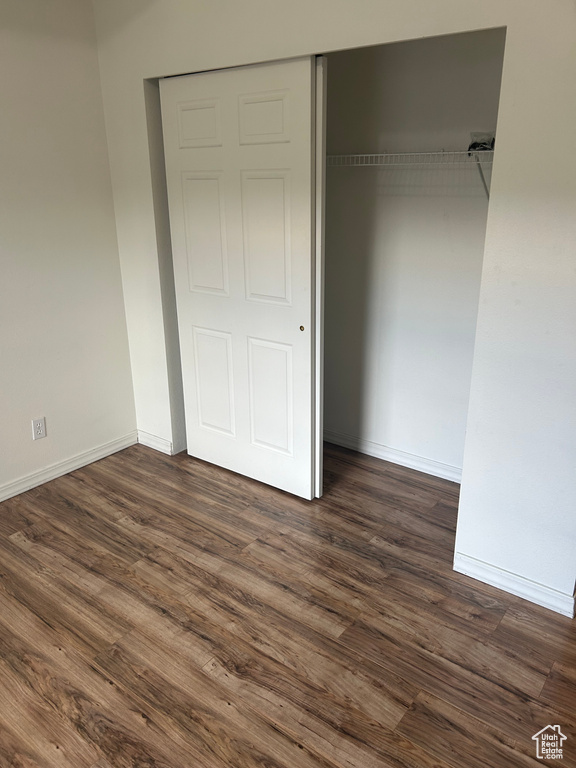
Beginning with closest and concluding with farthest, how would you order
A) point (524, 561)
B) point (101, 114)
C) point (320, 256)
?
1. point (524, 561)
2. point (320, 256)
3. point (101, 114)

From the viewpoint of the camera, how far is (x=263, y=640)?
2090mm

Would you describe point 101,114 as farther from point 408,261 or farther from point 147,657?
point 147,657

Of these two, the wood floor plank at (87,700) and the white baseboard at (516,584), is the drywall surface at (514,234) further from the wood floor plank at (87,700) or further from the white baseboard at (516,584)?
the wood floor plank at (87,700)

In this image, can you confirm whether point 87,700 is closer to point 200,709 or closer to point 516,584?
point 200,709

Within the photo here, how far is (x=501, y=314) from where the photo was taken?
208cm

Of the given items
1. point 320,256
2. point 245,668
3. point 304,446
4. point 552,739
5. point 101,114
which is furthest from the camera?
point 101,114

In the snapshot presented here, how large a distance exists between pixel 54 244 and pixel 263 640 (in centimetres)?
222

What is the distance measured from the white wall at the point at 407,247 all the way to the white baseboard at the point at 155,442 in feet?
3.41

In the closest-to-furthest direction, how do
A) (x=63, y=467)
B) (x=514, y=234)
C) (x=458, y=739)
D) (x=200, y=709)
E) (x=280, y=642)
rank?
1. (x=458, y=739)
2. (x=200, y=709)
3. (x=514, y=234)
4. (x=280, y=642)
5. (x=63, y=467)

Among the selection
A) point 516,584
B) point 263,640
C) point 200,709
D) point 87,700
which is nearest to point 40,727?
point 87,700

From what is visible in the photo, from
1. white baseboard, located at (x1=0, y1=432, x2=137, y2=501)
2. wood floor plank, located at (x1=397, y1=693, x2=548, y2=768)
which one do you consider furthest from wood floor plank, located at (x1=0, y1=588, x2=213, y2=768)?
white baseboard, located at (x1=0, y1=432, x2=137, y2=501)

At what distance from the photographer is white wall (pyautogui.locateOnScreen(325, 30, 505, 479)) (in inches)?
106

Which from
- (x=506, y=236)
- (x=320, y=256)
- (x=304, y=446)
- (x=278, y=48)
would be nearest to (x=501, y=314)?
(x=506, y=236)

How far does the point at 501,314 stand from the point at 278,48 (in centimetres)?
141
